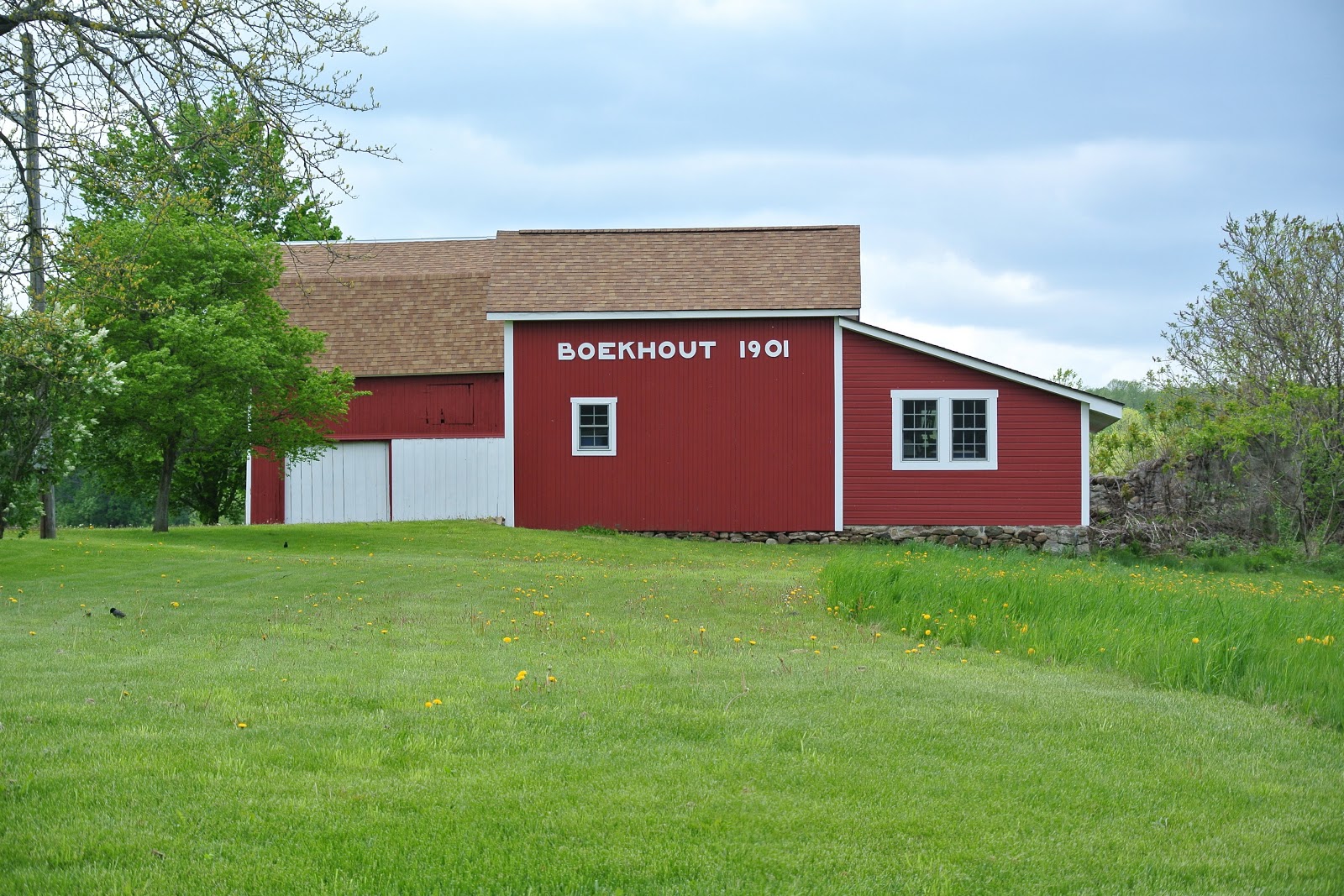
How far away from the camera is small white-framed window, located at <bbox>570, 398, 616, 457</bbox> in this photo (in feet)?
83.9

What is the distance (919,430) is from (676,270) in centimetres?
619

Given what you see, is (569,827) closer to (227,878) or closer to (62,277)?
(227,878)

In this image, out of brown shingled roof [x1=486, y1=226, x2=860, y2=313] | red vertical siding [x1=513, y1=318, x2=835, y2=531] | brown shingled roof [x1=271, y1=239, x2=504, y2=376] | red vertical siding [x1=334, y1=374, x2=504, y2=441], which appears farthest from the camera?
brown shingled roof [x1=271, y1=239, x2=504, y2=376]

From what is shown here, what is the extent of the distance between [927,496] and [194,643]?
18086 millimetres

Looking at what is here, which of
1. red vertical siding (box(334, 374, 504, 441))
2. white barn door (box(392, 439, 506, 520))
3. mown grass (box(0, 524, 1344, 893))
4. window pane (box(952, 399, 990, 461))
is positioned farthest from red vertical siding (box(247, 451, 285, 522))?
mown grass (box(0, 524, 1344, 893))

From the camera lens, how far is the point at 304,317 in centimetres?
2877

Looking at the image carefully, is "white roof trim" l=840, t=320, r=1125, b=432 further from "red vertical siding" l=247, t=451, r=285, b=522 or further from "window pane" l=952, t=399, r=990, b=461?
"red vertical siding" l=247, t=451, r=285, b=522

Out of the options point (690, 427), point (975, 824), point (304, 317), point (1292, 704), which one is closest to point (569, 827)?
point (975, 824)

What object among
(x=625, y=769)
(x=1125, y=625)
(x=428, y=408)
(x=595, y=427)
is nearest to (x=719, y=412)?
(x=595, y=427)

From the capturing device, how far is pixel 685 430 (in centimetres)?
2541

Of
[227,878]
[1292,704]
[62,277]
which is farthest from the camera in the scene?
[62,277]

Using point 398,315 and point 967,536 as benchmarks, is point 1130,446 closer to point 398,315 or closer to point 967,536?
point 967,536

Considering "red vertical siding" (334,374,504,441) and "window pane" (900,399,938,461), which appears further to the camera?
"red vertical siding" (334,374,504,441)

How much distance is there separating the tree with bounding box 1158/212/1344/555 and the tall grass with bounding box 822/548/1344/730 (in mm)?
12817
